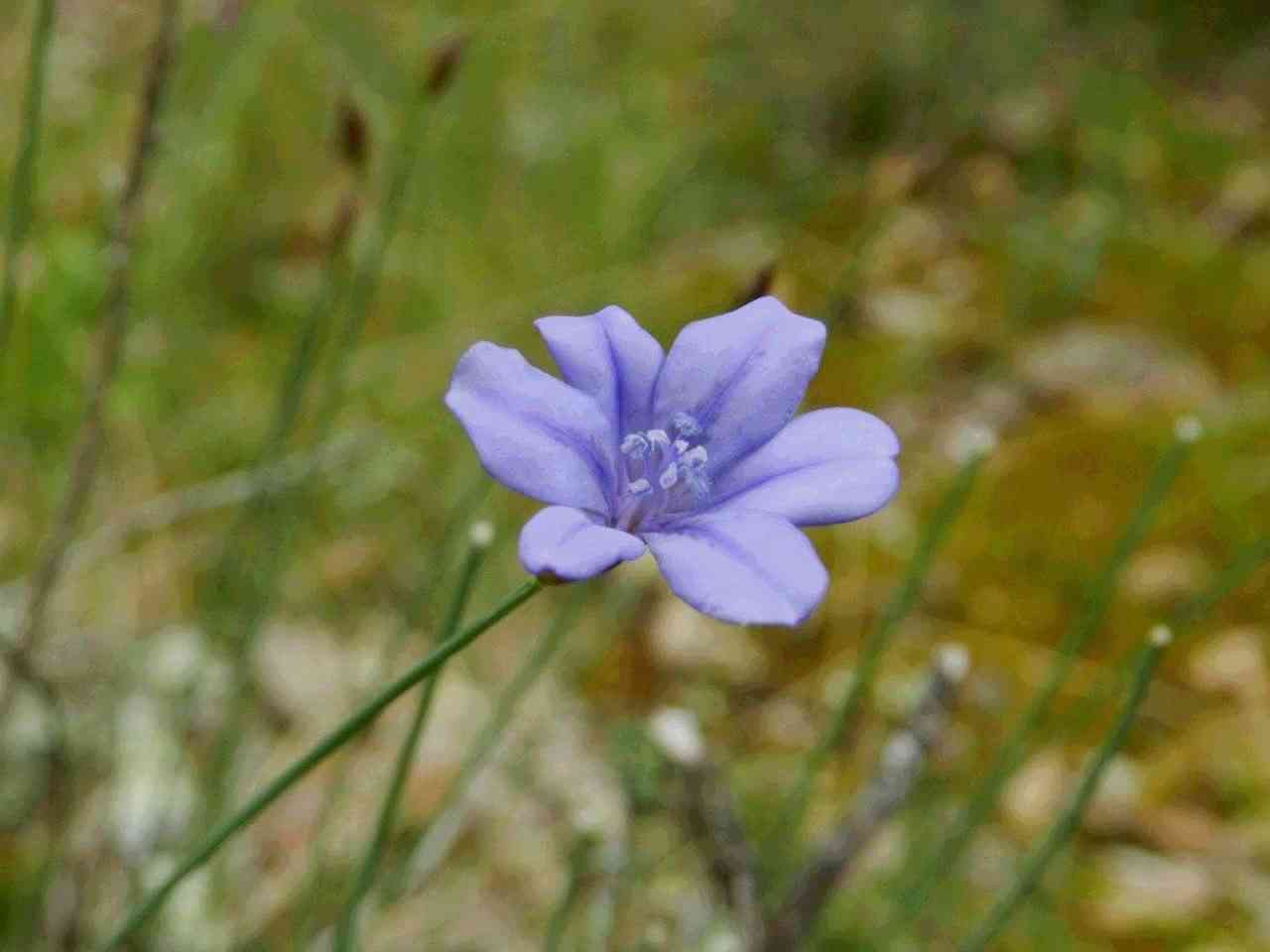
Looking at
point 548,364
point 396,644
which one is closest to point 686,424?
point 396,644

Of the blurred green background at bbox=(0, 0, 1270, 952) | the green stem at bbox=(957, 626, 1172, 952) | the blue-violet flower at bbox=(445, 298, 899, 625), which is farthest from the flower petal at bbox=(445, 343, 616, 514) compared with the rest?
the green stem at bbox=(957, 626, 1172, 952)

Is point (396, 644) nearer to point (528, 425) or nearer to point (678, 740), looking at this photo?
point (678, 740)

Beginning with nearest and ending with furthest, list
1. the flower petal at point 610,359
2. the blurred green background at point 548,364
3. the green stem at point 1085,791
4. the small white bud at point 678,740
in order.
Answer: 1. the flower petal at point 610,359
2. the green stem at point 1085,791
3. the small white bud at point 678,740
4. the blurred green background at point 548,364

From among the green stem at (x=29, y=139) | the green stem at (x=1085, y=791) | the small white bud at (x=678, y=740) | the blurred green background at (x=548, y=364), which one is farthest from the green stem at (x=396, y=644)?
the green stem at (x=1085, y=791)

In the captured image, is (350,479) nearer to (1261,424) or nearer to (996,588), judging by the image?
(996,588)

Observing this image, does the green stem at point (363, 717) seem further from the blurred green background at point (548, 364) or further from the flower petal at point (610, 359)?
the blurred green background at point (548, 364)

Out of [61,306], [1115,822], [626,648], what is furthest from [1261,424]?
[61,306]
